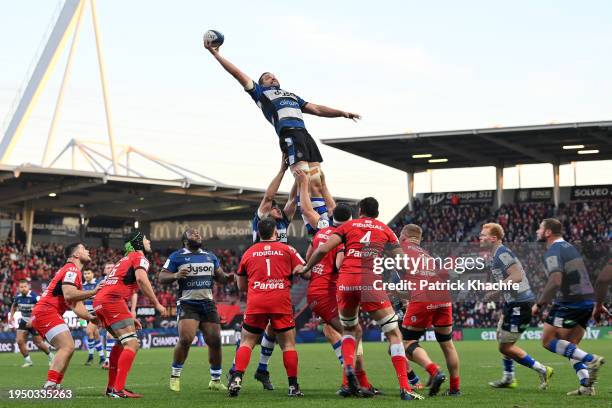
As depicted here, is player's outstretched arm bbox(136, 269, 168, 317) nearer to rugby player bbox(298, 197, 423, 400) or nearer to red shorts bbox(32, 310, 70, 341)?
red shorts bbox(32, 310, 70, 341)

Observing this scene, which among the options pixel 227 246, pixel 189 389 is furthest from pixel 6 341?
pixel 227 246

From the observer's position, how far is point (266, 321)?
12797 mm

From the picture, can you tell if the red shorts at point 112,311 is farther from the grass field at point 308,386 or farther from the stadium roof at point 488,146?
the stadium roof at point 488,146

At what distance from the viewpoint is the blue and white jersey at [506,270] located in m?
13.6

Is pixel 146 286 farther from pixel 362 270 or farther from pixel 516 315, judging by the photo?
pixel 516 315

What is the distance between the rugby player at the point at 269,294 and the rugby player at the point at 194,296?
185 centimetres

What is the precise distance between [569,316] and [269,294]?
421cm

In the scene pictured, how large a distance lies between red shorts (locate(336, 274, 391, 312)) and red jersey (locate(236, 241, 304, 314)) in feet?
2.48

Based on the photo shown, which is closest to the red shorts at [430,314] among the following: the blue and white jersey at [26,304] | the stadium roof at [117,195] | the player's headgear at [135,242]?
the player's headgear at [135,242]

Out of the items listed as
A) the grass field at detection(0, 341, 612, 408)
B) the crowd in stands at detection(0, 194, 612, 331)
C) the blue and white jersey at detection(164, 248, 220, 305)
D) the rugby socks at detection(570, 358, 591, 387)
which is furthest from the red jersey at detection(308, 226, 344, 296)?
the crowd in stands at detection(0, 194, 612, 331)

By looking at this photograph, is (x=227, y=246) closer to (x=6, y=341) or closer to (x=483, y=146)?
(x=483, y=146)

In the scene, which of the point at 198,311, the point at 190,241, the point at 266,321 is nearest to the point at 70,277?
the point at 190,241

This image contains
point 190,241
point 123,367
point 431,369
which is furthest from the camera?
point 190,241

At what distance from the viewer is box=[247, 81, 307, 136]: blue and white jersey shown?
13.5 m
